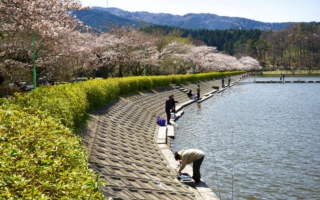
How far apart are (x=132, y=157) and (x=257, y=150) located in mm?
6299

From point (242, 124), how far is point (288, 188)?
11.1m

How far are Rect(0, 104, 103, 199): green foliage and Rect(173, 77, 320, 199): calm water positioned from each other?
15.9ft

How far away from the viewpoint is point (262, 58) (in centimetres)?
13338

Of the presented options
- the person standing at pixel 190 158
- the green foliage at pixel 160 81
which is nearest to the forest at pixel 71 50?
the green foliage at pixel 160 81

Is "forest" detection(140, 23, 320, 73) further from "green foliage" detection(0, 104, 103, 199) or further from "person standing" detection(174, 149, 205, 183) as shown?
"green foliage" detection(0, 104, 103, 199)

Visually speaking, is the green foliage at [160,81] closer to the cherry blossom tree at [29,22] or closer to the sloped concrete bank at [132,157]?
the sloped concrete bank at [132,157]

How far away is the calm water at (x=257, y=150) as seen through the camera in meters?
9.98

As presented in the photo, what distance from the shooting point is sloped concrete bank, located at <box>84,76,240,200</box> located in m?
8.27

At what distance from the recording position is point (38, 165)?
13.3 feet

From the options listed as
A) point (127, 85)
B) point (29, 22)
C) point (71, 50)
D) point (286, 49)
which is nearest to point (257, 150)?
point (29, 22)

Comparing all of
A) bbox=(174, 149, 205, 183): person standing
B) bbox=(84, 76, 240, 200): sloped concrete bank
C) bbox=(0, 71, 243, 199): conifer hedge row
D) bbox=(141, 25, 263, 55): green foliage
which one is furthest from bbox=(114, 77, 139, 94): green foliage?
bbox=(141, 25, 263, 55): green foliage

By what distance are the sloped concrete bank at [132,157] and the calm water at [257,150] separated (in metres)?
1.21

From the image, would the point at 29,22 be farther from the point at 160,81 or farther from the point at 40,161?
the point at 160,81

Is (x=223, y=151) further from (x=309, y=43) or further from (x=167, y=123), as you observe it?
(x=309, y=43)
